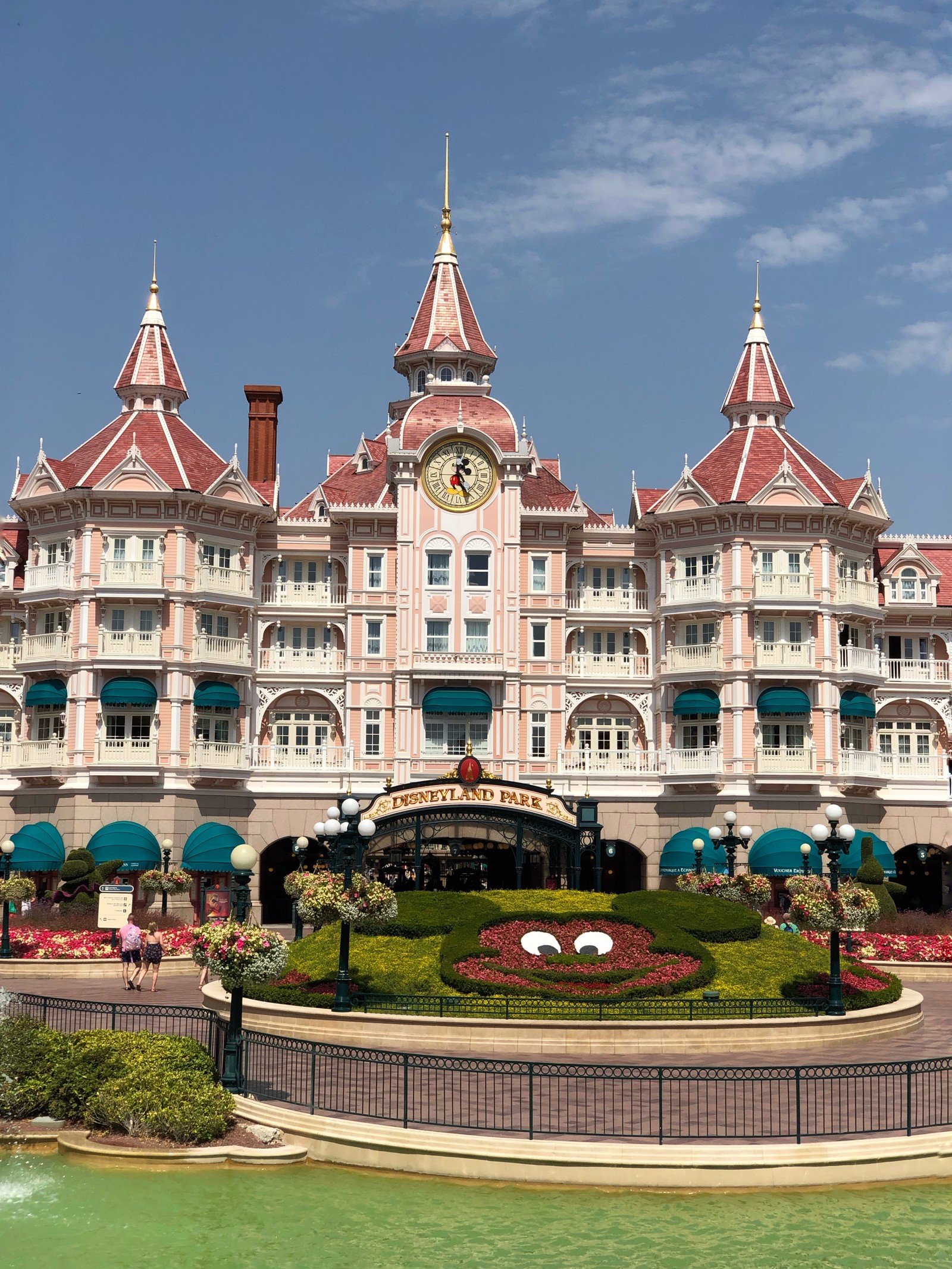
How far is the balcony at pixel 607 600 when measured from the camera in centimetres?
6166

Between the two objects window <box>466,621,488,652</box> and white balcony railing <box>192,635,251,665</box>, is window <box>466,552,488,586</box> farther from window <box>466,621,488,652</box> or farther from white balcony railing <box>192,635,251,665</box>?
white balcony railing <box>192,635,251,665</box>

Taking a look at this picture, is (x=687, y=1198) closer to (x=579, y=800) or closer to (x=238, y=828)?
(x=579, y=800)

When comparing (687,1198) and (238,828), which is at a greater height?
(238,828)

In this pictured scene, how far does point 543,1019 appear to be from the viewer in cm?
2944

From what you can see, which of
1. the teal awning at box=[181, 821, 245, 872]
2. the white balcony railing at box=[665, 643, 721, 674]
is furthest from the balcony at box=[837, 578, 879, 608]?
the teal awning at box=[181, 821, 245, 872]

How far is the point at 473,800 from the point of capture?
159 ft

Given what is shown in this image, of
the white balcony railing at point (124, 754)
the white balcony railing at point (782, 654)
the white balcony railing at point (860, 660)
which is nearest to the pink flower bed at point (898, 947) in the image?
the white balcony railing at point (782, 654)

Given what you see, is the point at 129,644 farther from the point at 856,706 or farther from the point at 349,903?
the point at 349,903

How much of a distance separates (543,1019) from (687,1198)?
32.4 ft

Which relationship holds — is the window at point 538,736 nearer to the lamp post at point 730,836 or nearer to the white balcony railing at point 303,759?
the white balcony railing at point 303,759

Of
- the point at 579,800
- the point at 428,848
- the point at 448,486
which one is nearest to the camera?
the point at 579,800

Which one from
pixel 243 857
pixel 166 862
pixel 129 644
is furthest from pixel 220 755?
pixel 243 857

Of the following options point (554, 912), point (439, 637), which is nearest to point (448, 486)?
point (439, 637)

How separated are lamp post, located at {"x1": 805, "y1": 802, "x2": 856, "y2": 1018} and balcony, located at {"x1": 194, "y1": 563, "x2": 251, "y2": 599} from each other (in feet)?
103
